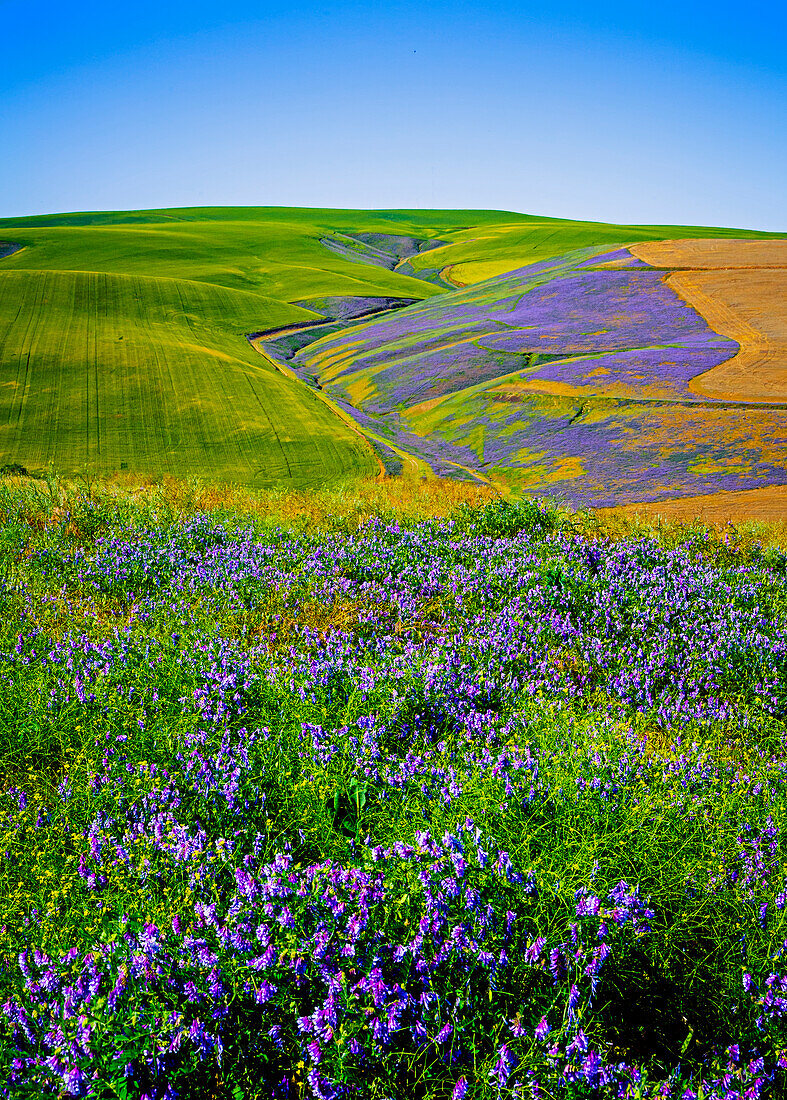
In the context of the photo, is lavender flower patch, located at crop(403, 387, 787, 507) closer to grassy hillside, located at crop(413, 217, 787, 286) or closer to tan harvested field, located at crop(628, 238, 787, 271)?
tan harvested field, located at crop(628, 238, 787, 271)

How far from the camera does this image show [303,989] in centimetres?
228

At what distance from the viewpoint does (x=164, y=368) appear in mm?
32969

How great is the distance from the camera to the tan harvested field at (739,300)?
24.2 m

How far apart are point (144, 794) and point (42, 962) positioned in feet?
3.83

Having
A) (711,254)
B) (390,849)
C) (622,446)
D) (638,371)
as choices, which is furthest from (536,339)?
(390,849)

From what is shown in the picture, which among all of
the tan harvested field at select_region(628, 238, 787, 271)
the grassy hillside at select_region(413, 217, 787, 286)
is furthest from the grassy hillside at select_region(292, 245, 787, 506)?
the grassy hillside at select_region(413, 217, 787, 286)

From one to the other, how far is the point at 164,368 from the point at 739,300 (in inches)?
1257

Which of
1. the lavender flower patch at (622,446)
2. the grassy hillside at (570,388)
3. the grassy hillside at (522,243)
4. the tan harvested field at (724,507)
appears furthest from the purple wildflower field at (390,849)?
the grassy hillside at (522,243)

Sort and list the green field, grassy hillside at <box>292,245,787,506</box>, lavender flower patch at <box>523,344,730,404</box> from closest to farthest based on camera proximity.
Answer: grassy hillside at <box>292,245,787,506</box> < the green field < lavender flower patch at <box>523,344,730,404</box>

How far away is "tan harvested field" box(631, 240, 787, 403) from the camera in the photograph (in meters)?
24.2

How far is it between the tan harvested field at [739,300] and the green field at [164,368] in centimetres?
1452

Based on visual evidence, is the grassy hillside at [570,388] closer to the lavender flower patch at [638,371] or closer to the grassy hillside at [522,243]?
the lavender flower patch at [638,371]

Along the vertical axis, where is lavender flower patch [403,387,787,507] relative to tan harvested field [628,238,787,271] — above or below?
below

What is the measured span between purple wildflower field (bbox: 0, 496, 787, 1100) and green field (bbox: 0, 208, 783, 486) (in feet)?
61.1
